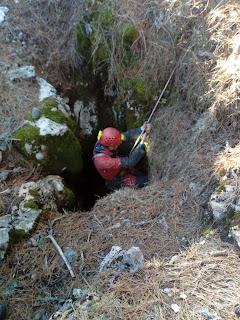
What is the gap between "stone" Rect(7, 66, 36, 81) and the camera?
199 inches

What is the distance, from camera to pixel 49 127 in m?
4.64

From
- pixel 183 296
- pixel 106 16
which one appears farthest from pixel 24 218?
pixel 106 16

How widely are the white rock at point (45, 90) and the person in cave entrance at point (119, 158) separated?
2.68 feet

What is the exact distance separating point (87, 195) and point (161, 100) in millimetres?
1722

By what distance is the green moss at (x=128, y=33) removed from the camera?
185 inches

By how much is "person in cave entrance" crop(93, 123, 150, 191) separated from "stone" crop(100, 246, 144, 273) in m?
1.75

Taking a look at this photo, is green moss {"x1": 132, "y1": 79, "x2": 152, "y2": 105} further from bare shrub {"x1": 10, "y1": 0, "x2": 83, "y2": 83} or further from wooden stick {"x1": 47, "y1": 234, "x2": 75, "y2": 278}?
wooden stick {"x1": 47, "y1": 234, "x2": 75, "y2": 278}

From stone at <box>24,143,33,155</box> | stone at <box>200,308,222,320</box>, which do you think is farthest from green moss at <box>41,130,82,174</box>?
stone at <box>200,308,222,320</box>

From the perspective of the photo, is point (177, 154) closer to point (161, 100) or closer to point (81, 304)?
point (161, 100)

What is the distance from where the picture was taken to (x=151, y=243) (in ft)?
10.9

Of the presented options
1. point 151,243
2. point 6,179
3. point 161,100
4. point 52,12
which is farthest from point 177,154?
point 52,12

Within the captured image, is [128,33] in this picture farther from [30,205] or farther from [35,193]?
[30,205]

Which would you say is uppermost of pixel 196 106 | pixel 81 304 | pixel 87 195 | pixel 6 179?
pixel 196 106

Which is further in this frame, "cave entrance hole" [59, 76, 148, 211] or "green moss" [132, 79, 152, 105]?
"cave entrance hole" [59, 76, 148, 211]
